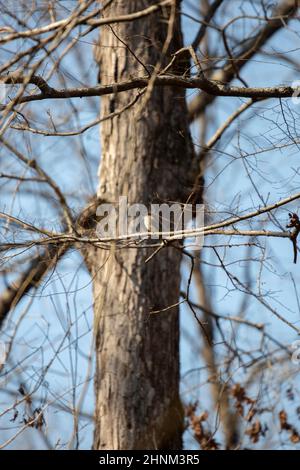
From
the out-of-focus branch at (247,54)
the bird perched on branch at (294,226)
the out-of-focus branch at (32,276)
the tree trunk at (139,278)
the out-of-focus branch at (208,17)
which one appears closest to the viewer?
the bird perched on branch at (294,226)

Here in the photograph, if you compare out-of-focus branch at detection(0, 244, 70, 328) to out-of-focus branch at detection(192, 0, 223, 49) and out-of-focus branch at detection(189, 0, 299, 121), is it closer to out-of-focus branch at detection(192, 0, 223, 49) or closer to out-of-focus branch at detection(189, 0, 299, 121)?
out-of-focus branch at detection(189, 0, 299, 121)

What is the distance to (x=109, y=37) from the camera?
4621mm

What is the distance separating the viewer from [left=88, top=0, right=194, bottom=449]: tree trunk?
4148 mm

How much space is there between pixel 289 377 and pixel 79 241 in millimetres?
2686

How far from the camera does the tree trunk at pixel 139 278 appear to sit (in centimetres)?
415

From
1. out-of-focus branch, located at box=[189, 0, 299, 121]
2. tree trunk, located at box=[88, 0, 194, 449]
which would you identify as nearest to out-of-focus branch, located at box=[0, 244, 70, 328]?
tree trunk, located at box=[88, 0, 194, 449]

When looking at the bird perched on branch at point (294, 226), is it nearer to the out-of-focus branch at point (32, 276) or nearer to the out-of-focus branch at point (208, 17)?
the out-of-focus branch at point (32, 276)

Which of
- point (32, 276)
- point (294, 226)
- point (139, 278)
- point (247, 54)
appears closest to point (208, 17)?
point (247, 54)

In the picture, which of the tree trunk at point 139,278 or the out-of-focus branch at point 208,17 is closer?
the tree trunk at point 139,278

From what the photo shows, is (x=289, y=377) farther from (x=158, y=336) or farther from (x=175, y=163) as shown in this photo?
(x=175, y=163)

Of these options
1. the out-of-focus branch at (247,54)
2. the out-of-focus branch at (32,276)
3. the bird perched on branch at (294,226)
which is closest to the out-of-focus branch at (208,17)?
the out-of-focus branch at (247,54)

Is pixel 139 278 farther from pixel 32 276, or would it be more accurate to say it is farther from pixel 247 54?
pixel 247 54

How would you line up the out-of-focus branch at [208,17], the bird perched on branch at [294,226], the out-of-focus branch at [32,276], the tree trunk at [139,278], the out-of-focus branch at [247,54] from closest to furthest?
the bird perched on branch at [294,226]
the out-of-focus branch at [32,276]
the tree trunk at [139,278]
the out-of-focus branch at [247,54]
the out-of-focus branch at [208,17]
